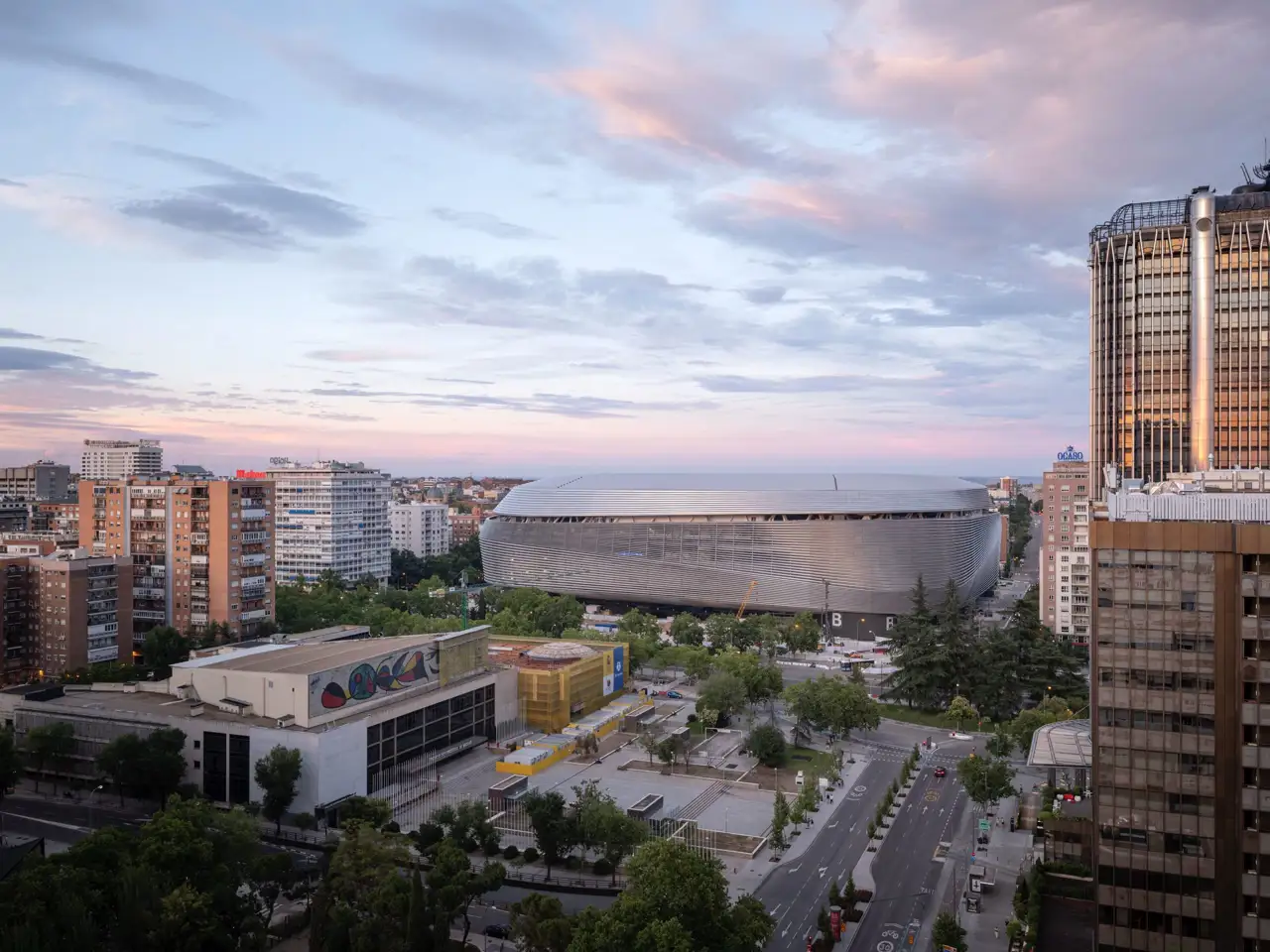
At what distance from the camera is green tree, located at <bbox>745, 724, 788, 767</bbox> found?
223 ft

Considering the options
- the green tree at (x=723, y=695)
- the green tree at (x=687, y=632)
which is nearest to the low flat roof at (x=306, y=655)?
the green tree at (x=723, y=695)

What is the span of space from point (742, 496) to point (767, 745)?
7060 centimetres

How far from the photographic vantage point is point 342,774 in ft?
192

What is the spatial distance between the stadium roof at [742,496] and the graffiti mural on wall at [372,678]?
7126 cm

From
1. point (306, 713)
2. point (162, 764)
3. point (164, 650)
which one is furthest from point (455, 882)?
point (164, 650)

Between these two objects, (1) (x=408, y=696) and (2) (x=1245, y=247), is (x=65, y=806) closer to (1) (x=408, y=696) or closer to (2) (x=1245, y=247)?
(1) (x=408, y=696)

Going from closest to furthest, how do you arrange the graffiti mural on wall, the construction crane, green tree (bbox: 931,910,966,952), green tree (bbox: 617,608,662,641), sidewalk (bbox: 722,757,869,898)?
green tree (bbox: 931,910,966,952)
sidewalk (bbox: 722,757,869,898)
the graffiti mural on wall
green tree (bbox: 617,608,662,641)
the construction crane

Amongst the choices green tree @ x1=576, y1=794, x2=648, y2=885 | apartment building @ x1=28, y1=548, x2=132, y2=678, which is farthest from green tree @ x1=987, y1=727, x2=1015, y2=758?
apartment building @ x1=28, y1=548, x2=132, y2=678

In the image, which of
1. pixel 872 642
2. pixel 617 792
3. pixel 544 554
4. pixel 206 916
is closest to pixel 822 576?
pixel 872 642

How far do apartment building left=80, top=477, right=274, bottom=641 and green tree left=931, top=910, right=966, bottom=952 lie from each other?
7236cm

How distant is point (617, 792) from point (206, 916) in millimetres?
29646

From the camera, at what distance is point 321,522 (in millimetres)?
151375

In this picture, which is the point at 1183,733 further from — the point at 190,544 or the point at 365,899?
the point at 190,544

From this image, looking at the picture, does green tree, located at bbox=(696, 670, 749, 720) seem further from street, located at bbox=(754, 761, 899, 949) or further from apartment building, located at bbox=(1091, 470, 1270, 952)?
apartment building, located at bbox=(1091, 470, 1270, 952)
